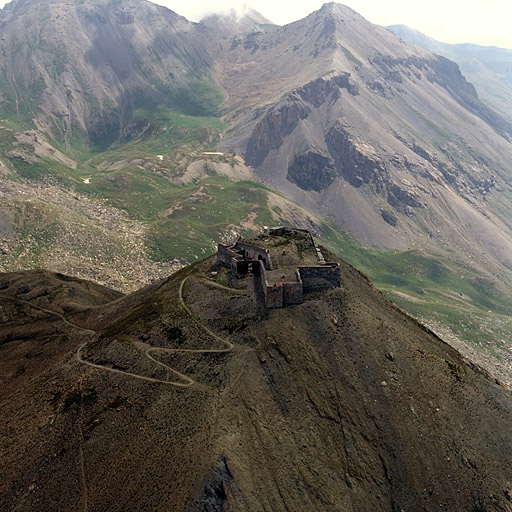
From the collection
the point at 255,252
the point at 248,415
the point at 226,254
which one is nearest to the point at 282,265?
the point at 255,252

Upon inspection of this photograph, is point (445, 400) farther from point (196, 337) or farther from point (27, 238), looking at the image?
point (27, 238)


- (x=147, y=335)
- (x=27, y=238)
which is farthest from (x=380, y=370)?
(x=27, y=238)

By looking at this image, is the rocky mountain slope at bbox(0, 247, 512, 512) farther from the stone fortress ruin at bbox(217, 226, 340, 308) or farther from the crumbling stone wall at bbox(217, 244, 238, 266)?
the crumbling stone wall at bbox(217, 244, 238, 266)

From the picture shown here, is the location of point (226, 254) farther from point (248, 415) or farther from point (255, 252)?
point (248, 415)

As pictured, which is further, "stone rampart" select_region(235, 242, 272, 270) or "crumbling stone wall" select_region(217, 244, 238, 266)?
"crumbling stone wall" select_region(217, 244, 238, 266)

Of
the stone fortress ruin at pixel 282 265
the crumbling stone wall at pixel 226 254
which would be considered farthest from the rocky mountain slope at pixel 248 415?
the crumbling stone wall at pixel 226 254

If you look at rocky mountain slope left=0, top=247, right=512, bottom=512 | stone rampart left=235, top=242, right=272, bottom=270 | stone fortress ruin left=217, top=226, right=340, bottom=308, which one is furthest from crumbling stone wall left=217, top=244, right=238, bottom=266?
rocky mountain slope left=0, top=247, right=512, bottom=512
